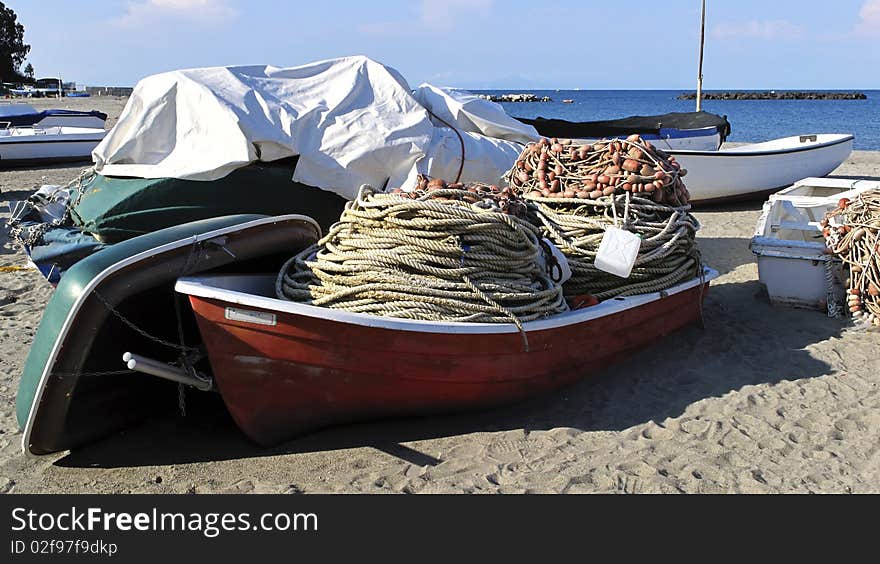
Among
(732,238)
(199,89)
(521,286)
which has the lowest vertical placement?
(732,238)

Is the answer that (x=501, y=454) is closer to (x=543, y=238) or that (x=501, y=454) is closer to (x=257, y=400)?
(x=257, y=400)

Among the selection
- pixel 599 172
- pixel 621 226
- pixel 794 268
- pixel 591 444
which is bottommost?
pixel 591 444

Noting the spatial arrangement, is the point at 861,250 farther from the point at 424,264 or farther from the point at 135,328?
the point at 135,328

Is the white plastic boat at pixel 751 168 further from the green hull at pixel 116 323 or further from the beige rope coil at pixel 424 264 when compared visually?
the green hull at pixel 116 323

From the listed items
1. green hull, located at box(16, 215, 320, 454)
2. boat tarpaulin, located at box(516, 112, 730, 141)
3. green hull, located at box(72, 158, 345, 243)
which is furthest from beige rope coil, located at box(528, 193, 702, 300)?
boat tarpaulin, located at box(516, 112, 730, 141)

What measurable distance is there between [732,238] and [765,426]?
17.2ft

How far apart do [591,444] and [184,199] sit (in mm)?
3354

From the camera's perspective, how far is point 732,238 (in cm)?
913

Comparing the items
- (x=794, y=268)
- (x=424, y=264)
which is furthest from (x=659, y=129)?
(x=424, y=264)

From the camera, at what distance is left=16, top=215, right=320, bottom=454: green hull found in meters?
3.67

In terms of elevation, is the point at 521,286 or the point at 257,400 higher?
the point at 521,286

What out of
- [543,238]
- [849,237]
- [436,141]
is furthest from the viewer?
[436,141]

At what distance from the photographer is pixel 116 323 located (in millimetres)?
3969
